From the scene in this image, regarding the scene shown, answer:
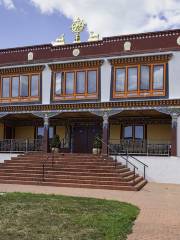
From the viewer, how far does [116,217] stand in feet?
36.5

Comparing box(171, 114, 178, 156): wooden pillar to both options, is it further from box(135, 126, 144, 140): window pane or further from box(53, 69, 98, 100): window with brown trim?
box(53, 69, 98, 100): window with brown trim

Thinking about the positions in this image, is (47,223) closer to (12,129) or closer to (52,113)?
(52,113)

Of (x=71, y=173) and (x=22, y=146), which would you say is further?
(x=22, y=146)

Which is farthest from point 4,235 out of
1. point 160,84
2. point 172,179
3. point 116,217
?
point 160,84

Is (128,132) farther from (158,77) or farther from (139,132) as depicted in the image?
(158,77)

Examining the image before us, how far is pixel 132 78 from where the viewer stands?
82.5ft

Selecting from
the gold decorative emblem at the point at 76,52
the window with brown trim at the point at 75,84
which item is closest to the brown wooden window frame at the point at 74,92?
the window with brown trim at the point at 75,84

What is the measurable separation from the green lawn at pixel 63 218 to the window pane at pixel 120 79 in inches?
477

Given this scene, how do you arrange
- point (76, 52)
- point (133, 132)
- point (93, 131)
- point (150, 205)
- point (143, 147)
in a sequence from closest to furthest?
1. point (150, 205)
2. point (143, 147)
3. point (76, 52)
4. point (133, 132)
5. point (93, 131)

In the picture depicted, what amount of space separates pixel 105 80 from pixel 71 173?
7619mm

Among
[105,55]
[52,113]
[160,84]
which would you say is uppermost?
[105,55]

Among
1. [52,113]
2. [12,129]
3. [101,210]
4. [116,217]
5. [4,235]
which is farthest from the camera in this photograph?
[12,129]

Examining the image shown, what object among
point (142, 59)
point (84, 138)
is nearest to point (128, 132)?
point (84, 138)

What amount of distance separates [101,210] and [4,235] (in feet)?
13.5
